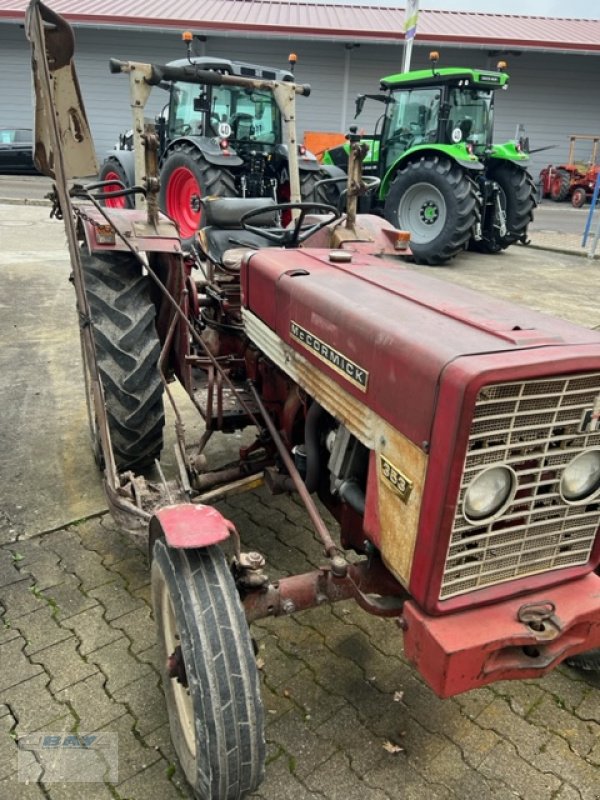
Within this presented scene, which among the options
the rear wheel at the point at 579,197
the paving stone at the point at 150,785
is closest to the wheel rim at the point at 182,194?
the paving stone at the point at 150,785

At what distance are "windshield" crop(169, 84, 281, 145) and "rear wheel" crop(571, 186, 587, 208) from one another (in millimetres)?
11444

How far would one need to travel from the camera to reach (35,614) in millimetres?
2377

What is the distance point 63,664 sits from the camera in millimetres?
2166

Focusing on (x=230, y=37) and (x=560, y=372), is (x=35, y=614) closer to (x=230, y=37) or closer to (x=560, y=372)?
(x=560, y=372)

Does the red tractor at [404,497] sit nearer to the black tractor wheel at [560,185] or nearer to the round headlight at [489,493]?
the round headlight at [489,493]

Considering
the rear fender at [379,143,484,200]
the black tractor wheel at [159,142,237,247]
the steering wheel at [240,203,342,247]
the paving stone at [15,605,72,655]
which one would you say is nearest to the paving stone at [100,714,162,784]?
the paving stone at [15,605,72,655]

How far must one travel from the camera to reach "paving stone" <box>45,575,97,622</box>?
2398 millimetres

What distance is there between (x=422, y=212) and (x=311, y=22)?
1224 cm

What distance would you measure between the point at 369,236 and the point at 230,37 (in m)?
17.6

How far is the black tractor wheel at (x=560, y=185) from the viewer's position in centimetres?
1797

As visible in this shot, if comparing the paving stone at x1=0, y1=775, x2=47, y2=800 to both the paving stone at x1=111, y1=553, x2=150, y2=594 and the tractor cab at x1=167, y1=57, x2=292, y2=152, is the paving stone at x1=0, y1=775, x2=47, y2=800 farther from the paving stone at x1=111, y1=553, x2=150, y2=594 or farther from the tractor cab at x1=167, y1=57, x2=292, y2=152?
the tractor cab at x1=167, y1=57, x2=292, y2=152

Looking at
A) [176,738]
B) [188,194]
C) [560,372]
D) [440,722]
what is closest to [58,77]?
[560,372]

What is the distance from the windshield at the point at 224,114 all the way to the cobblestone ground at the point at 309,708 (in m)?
7.01

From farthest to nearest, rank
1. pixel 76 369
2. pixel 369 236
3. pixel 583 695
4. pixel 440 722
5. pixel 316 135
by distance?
pixel 316 135 → pixel 76 369 → pixel 369 236 → pixel 583 695 → pixel 440 722
